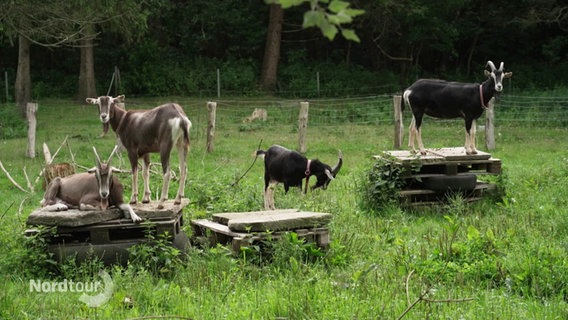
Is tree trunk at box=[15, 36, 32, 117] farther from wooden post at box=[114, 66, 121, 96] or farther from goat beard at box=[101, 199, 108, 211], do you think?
goat beard at box=[101, 199, 108, 211]

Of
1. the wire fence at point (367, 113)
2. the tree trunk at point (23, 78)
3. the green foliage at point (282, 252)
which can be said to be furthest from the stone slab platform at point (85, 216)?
the tree trunk at point (23, 78)

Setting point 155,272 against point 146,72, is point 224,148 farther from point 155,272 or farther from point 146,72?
point 146,72

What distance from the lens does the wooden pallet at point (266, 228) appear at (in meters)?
8.05

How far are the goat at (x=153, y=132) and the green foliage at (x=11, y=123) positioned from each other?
50.3 feet

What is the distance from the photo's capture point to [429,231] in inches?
375

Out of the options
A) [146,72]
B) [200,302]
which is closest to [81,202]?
[200,302]

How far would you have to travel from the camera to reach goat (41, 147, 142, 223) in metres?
7.93

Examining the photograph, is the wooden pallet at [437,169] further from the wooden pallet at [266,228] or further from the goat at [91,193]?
the goat at [91,193]

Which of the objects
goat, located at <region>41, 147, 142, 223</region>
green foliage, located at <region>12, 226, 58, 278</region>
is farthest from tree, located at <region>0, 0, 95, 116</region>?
green foliage, located at <region>12, 226, 58, 278</region>

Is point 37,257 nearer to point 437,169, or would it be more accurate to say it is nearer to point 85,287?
point 85,287

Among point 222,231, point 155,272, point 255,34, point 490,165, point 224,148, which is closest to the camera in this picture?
point 155,272

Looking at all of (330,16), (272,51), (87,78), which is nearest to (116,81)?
(87,78)

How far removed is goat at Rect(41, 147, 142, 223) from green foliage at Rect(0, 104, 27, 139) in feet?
50.0

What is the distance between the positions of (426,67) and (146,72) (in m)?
13.9
